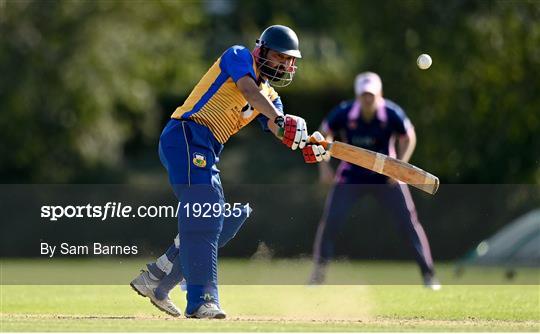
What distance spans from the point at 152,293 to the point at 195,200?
2.94 ft

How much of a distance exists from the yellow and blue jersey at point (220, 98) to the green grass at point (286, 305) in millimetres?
1316

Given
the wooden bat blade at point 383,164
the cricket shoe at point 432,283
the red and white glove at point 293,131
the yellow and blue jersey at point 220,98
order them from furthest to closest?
the cricket shoe at point 432,283, the wooden bat blade at point 383,164, the yellow and blue jersey at point 220,98, the red and white glove at point 293,131

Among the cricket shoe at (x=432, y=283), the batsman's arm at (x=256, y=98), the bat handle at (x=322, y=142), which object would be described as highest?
the batsman's arm at (x=256, y=98)

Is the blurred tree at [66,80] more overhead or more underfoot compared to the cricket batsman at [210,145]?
more overhead

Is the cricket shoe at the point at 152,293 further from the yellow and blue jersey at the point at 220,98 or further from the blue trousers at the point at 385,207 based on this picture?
the blue trousers at the point at 385,207

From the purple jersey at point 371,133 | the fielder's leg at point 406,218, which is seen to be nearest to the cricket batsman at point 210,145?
the fielder's leg at point 406,218

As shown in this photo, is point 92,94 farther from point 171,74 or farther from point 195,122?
point 195,122

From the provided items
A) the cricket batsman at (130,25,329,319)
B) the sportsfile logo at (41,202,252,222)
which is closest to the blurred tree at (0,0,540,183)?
the sportsfile logo at (41,202,252,222)

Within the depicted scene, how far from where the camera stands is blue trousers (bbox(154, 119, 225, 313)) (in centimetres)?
947

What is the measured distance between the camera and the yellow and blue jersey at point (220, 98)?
955cm

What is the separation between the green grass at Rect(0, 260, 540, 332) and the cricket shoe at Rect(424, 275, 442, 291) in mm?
103

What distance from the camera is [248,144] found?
34.1m

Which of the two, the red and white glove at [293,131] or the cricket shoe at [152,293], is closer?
the red and white glove at [293,131]

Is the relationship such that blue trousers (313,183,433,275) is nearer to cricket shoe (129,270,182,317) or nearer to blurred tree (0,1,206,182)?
cricket shoe (129,270,182,317)
